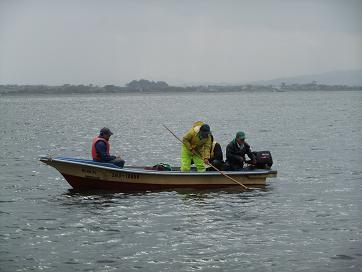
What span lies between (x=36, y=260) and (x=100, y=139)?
6.35 meters

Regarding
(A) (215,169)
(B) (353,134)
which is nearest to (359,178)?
(A) (215,169)

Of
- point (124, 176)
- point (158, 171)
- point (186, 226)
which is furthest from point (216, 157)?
point (186, 226)

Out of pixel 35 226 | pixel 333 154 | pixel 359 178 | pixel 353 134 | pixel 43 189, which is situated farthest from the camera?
pixel 353 134

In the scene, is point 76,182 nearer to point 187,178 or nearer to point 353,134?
point 187,178

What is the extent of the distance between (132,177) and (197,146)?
84.9 inches

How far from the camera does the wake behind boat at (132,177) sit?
17156 mm

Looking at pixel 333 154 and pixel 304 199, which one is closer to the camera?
pixel 304 199

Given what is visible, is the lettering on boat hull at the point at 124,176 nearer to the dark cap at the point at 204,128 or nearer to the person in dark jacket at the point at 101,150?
the person in dark jacket at the point at 101,150

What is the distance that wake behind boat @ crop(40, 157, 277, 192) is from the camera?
17.2m

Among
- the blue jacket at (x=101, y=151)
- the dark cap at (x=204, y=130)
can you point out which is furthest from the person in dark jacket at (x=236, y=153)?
the blue jacket at (x=101, y=151)

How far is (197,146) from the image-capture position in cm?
1781

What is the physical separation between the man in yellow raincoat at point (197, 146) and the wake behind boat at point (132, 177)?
49cm

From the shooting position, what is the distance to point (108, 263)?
11.0 m

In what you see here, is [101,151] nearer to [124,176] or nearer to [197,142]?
[124,176]
